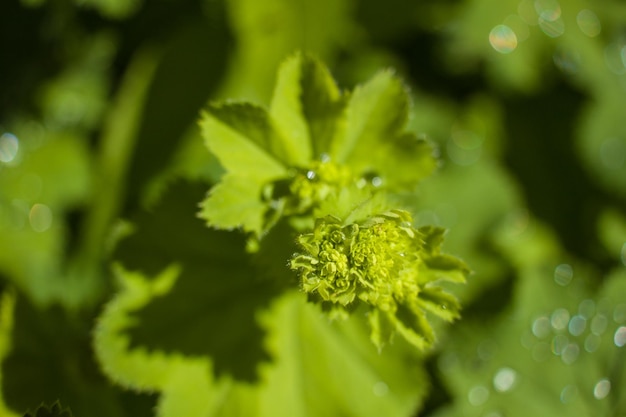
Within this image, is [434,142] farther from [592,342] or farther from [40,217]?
[40,217]

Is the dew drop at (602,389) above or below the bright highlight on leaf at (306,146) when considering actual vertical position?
below

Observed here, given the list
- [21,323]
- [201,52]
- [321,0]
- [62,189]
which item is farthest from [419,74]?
[21,323]

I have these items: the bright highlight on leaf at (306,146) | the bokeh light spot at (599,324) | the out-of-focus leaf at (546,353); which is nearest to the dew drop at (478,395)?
the out-of-focus leaf at (546,353)

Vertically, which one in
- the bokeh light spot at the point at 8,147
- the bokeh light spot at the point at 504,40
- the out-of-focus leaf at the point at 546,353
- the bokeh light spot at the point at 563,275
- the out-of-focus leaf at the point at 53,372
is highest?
the bokeh light spot at the point at 504,40

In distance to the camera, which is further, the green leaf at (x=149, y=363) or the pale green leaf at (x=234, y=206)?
the green leaf at (x=149, y=363)

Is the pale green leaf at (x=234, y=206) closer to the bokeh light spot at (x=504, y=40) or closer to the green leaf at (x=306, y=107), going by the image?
the green leaf at (x=306, y=107)

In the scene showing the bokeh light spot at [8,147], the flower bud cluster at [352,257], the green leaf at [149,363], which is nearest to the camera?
the flower bud cluster at [352,257]

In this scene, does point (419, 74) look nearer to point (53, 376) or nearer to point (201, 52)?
point (201, 52)
